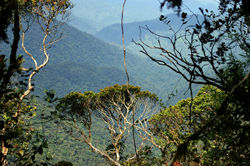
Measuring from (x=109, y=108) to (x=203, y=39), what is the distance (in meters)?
9.96

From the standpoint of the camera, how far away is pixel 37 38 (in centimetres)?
16000

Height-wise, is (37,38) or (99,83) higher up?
(37,38)

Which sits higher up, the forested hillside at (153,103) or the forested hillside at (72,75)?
the forested hillside at (72,75)

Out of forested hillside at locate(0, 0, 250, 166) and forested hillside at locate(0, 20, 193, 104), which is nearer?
forested hillside at locate(0, 0, 250, 166)

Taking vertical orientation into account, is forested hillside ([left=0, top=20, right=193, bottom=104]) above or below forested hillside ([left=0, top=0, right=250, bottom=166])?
above

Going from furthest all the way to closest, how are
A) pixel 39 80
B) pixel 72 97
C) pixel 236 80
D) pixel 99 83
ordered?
pixel 99 83 < pixel 39 80 < pixel 72 97 < pixel 236 80

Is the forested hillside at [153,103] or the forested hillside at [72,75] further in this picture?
the forested hillside at [72,75]

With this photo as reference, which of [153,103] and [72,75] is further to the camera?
[72,75]

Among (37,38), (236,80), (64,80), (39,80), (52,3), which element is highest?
(37,38)

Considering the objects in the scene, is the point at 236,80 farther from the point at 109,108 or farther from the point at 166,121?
the point at 109,108

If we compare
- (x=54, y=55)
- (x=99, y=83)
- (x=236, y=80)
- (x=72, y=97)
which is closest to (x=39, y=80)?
(x=99, y=83)

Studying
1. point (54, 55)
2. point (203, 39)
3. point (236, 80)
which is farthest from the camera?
point (54, 55)

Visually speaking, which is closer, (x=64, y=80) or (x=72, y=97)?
(x=72, y=97)

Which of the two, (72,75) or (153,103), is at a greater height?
(72,75)
